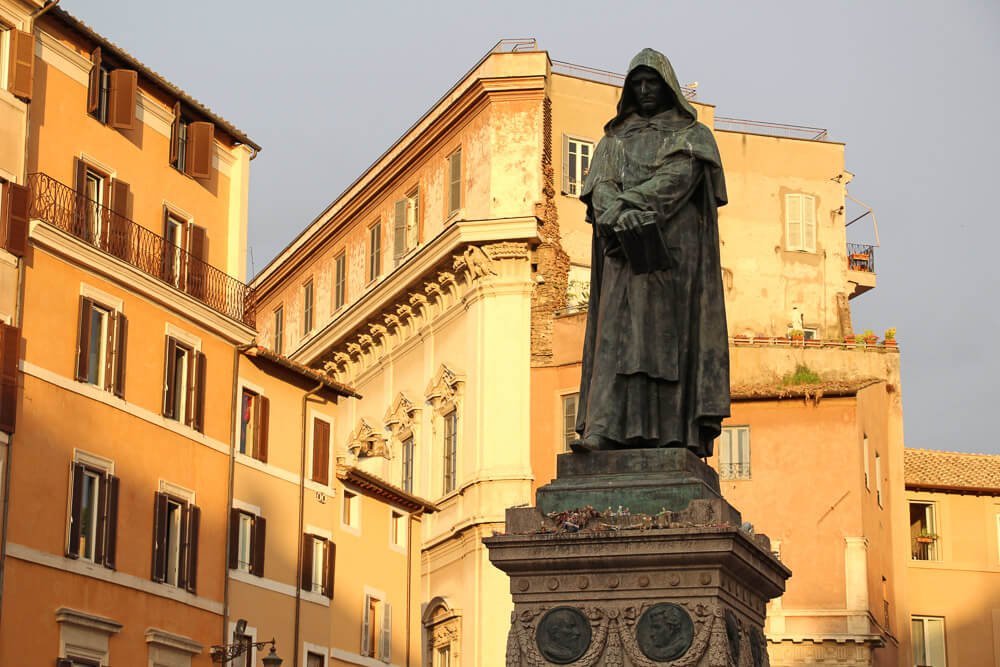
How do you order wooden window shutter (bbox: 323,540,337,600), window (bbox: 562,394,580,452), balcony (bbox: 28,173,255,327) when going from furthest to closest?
window (bbox: 562,394,580,452), wooden window shutter (bbox: 323,540,337,600), balcony (bbox: 28,173,255,327)

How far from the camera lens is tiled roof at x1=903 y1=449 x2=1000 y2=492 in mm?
63719

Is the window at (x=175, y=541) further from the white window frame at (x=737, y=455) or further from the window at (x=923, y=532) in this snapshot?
the window at (x=923, y=532)

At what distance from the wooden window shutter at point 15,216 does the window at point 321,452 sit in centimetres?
1248

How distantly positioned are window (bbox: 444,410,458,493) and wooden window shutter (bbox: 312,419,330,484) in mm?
3689

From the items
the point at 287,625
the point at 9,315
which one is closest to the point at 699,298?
the point at 9,315

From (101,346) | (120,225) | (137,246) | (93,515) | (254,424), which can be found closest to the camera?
(93,515)

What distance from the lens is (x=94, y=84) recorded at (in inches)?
1651

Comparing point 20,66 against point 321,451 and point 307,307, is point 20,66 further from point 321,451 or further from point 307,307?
point 307,307

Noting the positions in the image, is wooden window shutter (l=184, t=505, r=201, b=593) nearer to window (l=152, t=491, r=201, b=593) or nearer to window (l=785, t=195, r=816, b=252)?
window (l=152, t=491, r=201, b=593)

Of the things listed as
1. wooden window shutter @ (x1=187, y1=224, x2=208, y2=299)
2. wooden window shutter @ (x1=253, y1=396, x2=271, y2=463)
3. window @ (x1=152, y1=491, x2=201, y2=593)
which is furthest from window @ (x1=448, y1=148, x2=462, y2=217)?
window @ (x1=152, y1=491, x2=201, y2=593)

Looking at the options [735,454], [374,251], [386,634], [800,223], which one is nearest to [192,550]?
[386,634]

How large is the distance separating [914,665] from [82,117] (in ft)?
104

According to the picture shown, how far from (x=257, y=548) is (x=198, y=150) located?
918 centimetres

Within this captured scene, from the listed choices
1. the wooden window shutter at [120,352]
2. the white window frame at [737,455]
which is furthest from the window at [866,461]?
the wooden window shutter at [120,352]
